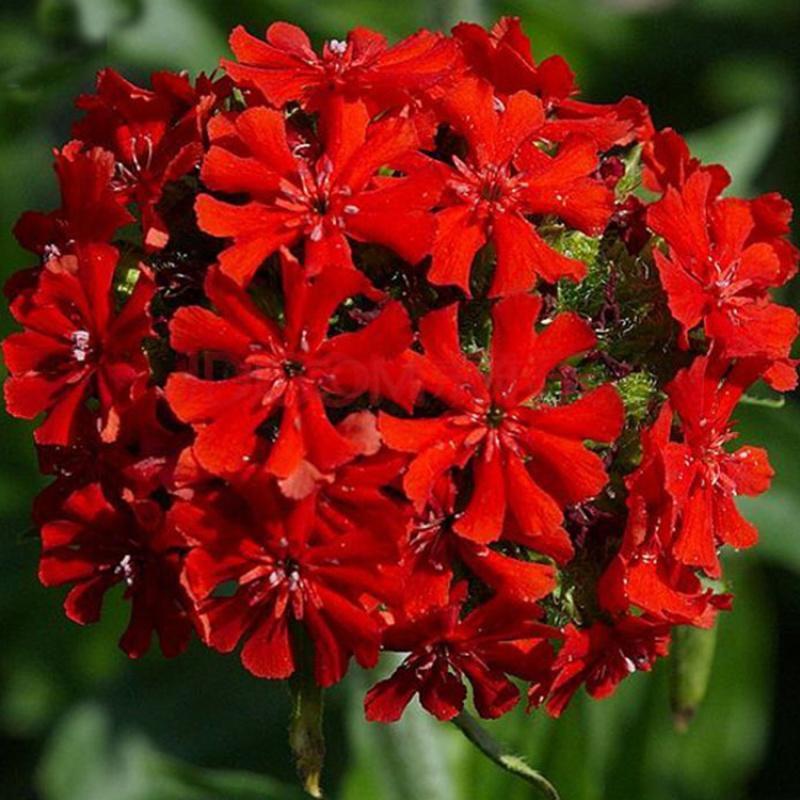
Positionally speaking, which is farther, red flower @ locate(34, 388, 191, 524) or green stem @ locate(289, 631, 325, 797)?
green stem @ locate(289, 631, 325, 797)

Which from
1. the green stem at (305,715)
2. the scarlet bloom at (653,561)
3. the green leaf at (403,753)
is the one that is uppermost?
the scarlet bloom at (653,561)

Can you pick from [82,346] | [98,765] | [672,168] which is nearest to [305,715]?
[82,346]

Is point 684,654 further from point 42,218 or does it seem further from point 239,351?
point 42,218

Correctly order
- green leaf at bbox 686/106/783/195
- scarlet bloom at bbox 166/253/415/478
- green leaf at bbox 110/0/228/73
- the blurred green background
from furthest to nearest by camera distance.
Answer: green leaf at bbox 110/0/228/73
green leaf at bbox 686/106/783/195
the blurred green background
scarlet bloom at bbox 166/253/415/478

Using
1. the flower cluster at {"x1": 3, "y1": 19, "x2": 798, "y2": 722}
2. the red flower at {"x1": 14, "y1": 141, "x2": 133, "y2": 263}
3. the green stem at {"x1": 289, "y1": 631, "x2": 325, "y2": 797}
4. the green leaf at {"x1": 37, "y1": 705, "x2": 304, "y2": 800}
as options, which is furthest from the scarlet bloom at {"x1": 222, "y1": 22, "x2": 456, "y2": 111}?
the green leaf at {"x1": 37, "y1": 705, "x2": 304, "y2": 800}

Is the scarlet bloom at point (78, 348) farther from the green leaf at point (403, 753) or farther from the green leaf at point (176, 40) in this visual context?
the green leaf at point (176, 40)

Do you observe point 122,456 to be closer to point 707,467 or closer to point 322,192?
point 322,192

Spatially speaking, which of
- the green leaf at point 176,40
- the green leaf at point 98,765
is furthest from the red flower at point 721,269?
the green leaf at point 176,40

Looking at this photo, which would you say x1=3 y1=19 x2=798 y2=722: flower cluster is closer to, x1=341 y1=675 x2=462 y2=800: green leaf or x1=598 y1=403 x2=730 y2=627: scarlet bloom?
x1=598 y1=403 x2=730 y2=627: scarlet bloom
